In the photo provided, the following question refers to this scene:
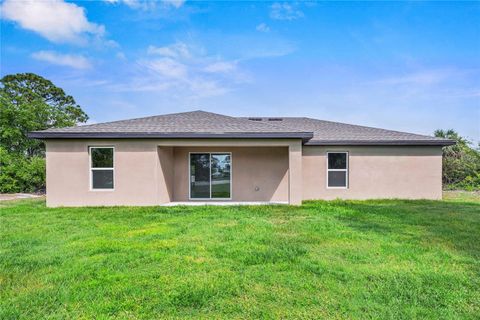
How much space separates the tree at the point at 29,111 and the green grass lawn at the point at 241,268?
1523 cm

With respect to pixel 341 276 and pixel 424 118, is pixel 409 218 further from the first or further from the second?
pixel 424 118

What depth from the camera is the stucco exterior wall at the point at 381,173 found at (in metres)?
12.2

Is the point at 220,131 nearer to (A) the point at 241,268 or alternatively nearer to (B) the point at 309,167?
(B) the point at 309,167

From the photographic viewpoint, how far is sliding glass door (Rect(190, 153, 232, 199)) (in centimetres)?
1226

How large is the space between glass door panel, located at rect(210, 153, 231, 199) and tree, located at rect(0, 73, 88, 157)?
15213 mm

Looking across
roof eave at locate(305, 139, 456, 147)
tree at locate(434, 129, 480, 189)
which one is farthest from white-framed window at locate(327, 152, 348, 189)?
tree at locate(434, 129, 480, 189)

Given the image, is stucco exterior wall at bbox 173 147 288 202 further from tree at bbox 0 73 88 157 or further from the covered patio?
tree at bbox 0 73 88 157

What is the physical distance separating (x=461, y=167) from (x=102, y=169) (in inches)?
778

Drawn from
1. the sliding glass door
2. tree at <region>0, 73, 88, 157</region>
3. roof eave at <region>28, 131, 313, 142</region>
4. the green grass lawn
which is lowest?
the green grass lawn

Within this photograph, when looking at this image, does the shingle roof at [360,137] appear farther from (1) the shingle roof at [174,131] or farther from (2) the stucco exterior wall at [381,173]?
(1) the shingle roof at [174,131]

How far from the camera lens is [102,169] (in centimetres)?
1055

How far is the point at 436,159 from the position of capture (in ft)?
40.2

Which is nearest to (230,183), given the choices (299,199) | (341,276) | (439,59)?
(299,199)

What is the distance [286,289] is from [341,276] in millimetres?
903
